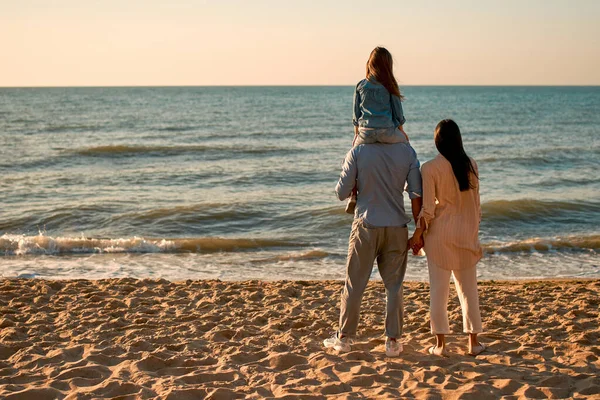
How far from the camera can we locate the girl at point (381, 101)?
4414mm

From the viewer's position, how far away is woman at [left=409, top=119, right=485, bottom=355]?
4508 mm

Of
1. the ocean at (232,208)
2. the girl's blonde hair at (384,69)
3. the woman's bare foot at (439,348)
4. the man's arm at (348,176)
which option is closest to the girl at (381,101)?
the girl's blonde hair at (384,69)

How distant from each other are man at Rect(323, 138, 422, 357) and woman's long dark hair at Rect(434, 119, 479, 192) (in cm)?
22

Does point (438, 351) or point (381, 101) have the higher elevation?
point (381, 101)

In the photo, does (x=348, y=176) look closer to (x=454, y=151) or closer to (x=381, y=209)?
(x=381, y=209)

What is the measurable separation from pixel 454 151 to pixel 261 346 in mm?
2198

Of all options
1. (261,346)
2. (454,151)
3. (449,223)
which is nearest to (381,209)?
(449,223)

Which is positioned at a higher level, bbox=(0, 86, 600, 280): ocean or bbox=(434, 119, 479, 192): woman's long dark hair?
bbox=(434, 119, 479, 192): woman's long dark hair

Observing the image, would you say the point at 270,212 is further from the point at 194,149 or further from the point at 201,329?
the point at 194,149

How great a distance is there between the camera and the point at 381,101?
442 cm

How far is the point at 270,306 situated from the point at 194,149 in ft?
63.8

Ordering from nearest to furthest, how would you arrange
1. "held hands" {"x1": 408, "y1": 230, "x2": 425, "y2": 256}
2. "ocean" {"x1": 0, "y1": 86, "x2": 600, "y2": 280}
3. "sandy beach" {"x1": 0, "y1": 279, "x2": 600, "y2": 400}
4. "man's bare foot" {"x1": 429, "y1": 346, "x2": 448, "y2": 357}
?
"sandy beach" {"x1": 0, "y1": 279, "x2": 600, "y2": 400}
"held hands" {"x1": 408, "y1": 230, "x2": 425, "y2": 256}
"man's bare foot" {"x1": 429, "y1": 346, "x2": 448, "y2": 357}
"ocean" {"x1": 0, "y1": 86, "x2": 600, "y2": 280}

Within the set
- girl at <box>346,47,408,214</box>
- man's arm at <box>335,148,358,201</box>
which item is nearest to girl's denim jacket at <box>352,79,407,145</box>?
girl at <box>346,47,408,214</box>

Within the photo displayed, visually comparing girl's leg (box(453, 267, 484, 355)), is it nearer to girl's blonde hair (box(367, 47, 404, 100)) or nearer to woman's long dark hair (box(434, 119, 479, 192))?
woman's long dark hair (box(434, 119, 479, 192))
